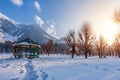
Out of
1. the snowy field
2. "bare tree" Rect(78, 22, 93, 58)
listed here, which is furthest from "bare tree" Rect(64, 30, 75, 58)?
the snowy field

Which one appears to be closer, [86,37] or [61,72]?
[61,72]

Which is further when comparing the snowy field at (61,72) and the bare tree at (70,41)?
the bare tree at (70,41)

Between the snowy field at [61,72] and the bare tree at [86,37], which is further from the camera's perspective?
the bare tree at [86,37]

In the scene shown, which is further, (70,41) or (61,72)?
(70,41)

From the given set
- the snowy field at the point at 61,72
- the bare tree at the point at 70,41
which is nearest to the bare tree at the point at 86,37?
the bare tree at the point at 70,41

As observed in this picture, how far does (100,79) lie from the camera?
998 centimetres

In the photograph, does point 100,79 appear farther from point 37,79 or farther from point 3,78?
point 3,78

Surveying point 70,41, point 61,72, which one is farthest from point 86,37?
point 61,72

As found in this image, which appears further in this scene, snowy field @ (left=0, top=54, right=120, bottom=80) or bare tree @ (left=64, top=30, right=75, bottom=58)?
bare tree @ (left=64, top=30, right=75, bottom=58)

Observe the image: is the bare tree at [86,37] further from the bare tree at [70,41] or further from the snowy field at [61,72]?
the snowy field at [61,72]

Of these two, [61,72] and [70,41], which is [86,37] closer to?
[70,41]

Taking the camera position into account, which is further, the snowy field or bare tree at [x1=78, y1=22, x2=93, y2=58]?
bare tree at [x1=78, y1=22, x2=93, y2=58]

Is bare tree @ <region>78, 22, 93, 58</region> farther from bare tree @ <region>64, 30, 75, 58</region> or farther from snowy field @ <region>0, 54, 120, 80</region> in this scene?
snowy field @ <region>0, 54, 120, 80</region>

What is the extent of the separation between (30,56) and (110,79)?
113ft
